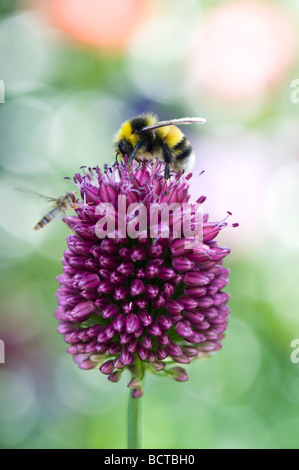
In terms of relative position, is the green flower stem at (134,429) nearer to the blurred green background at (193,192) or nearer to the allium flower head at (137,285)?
the allium flower head at (137,285)

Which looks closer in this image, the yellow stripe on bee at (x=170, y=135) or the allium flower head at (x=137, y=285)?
the allium flower head at (x=137, y=285)

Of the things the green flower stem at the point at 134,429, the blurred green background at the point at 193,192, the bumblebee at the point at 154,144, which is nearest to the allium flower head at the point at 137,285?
the green flower stem at the point at 134,429

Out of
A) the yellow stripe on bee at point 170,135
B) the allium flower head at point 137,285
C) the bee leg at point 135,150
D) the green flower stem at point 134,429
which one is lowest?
the green flower stem at point 134,429

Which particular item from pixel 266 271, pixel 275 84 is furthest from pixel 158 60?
pixel 266 271

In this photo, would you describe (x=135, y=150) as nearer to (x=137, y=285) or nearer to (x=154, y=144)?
(x=154, y=144)

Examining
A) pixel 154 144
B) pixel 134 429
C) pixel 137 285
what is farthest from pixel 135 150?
pixel 134 429

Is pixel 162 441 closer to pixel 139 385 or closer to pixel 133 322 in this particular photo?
pixel 139 385

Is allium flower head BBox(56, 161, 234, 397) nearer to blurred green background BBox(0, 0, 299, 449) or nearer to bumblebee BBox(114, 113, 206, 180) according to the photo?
bumblebee BBox(114, 113, 206, 180)

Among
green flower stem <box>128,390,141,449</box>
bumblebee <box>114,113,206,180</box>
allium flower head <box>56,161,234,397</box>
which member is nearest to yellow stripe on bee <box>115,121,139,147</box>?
bumblebee <box>114,113,206,180</box>
